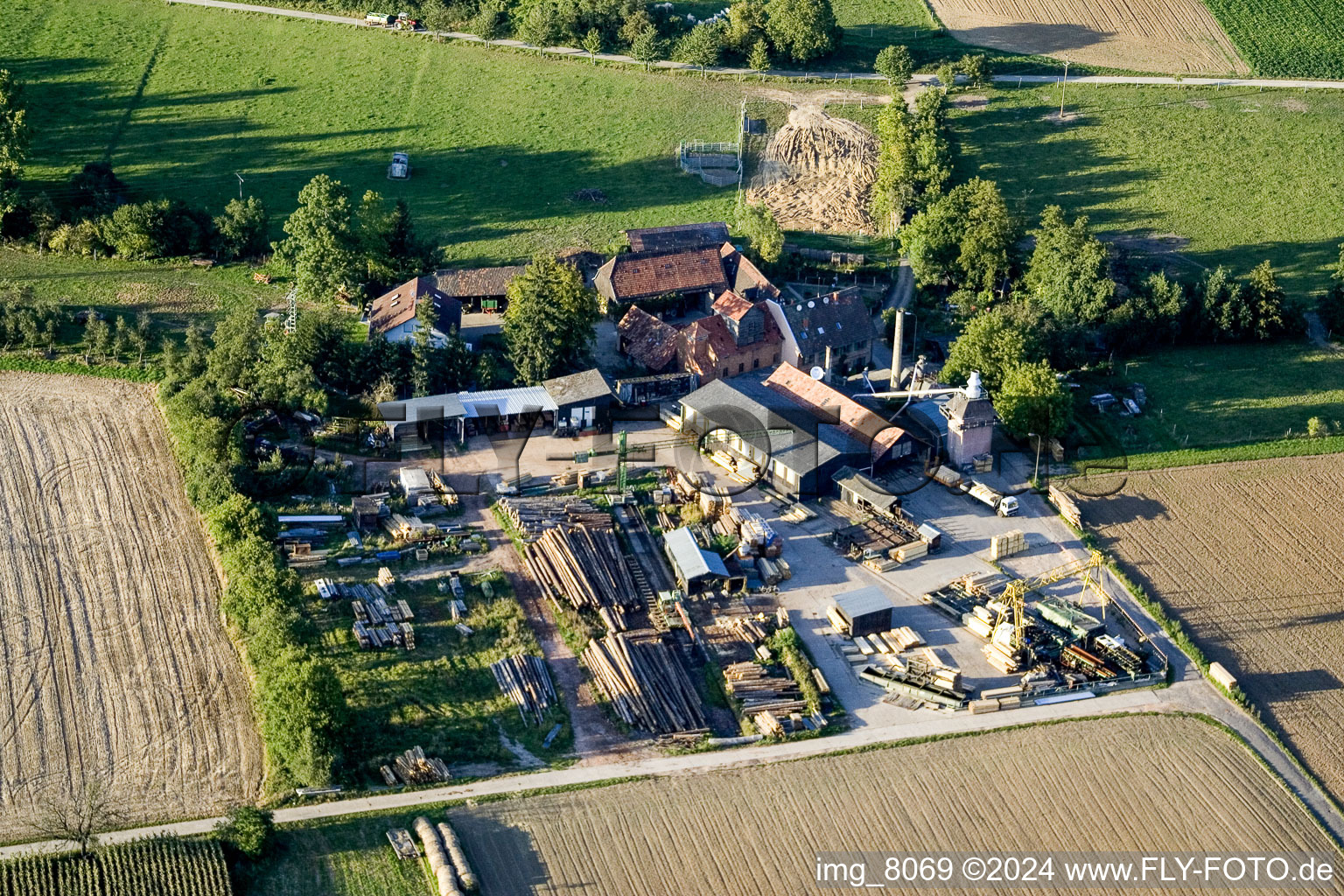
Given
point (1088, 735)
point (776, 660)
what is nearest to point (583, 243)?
point (776, 660)

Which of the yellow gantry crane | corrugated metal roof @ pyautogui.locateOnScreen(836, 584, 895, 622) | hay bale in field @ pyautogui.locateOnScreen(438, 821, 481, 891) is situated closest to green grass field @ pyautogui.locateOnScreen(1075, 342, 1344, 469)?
the yellow gantry crane

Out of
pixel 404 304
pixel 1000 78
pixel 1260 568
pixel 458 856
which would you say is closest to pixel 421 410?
pixel 404 304

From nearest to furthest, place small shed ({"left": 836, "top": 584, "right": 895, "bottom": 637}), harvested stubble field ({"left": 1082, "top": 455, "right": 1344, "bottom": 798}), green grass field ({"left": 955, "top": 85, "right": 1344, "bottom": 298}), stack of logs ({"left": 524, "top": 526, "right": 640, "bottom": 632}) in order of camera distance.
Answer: harvested stubble field ({"left": 1082, "top": 455, "right": 1344, "bottom": 798})
small shed ({"left": 836, "top": 584, "right": 895, "bottom": 637})
stack of logs ({"left": 524, "top": 526, "right": 640, "bottom": 632})
green grass field ({"left": 955, "top": 85, "right": 1344, "bottom": 298})

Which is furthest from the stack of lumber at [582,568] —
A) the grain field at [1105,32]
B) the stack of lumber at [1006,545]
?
the grain field at [1105,32]

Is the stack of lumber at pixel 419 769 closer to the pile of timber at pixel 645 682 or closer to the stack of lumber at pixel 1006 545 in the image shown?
the pile of timber at pixel 645 682

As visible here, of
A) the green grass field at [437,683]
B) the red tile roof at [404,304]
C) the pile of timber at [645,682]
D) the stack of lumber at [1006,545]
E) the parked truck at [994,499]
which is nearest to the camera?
the green grass field at [437,683]

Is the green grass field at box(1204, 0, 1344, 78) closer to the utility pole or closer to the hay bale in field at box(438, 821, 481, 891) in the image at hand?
the utility pole
